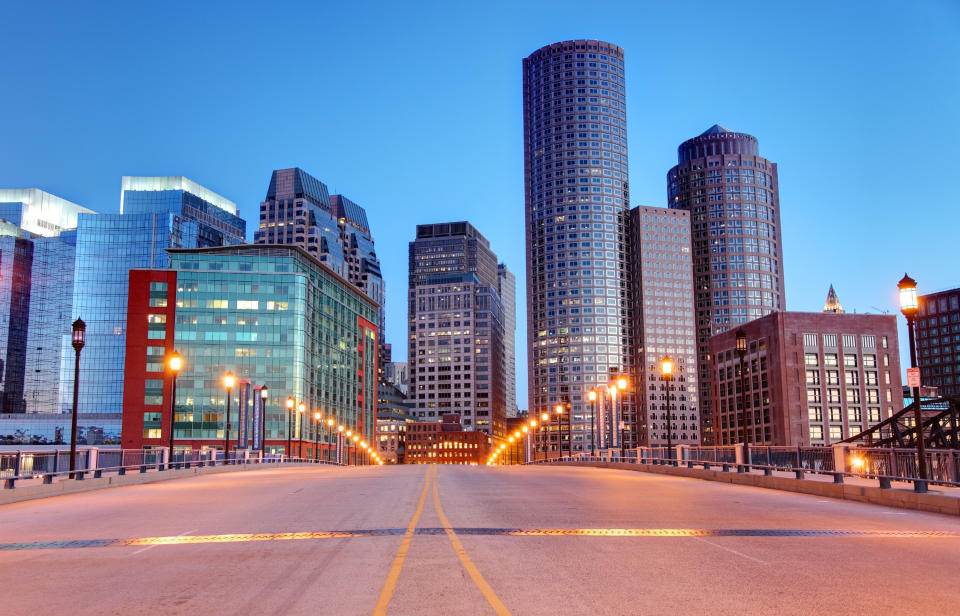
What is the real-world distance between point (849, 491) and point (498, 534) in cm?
1387

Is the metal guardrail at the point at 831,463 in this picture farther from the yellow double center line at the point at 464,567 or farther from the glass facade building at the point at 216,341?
the glass facade building at the point at 216,341

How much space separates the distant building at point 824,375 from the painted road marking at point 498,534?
164396 mm

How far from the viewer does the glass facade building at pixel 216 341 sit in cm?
13962

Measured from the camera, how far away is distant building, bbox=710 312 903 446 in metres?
173

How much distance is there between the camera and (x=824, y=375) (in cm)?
17425

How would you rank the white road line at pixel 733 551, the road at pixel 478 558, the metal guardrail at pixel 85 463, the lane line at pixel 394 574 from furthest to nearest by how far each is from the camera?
the metal guardrail at pixel 85 463 < the white road line at pixel 733 551 < the road at pixel 478 558 < the lane line at pixel 394 574

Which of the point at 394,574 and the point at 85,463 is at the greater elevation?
the point at 85,463

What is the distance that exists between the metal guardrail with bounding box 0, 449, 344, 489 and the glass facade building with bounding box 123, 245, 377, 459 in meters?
93.6

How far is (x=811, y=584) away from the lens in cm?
1015

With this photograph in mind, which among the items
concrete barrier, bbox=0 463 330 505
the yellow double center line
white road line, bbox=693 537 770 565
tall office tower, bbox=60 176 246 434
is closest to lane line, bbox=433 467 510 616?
the yellow double center line

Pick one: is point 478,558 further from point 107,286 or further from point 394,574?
point 107,286

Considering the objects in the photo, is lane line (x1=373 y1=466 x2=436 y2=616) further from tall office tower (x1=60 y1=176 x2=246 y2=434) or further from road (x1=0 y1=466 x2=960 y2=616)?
tall office tower (x1=60 y1=176 x2=246 y2=434)

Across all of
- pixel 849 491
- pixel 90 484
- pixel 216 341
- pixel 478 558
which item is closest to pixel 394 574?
pixel 478 558

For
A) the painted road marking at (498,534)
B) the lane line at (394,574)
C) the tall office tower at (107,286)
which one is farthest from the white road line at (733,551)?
the tall office tower at (107,286)
